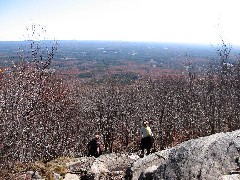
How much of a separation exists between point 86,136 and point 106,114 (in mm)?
2903

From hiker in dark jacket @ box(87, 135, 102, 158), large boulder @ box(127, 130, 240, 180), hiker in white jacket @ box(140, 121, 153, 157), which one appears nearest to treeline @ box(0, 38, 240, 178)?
hiker in dark jacket @ box(87, 135, 102, 158)

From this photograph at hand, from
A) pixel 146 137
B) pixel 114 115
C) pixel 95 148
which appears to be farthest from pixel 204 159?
pixel 114 115

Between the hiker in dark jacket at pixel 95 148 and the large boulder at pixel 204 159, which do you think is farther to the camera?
the hiker in dark jacket at pixel 95 148

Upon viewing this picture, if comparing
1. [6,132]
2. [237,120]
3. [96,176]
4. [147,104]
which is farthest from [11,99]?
[147,104]

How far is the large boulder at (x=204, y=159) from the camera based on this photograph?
944cm

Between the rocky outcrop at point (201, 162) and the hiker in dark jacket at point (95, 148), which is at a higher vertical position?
the rocky outcrop at point (201, 162)

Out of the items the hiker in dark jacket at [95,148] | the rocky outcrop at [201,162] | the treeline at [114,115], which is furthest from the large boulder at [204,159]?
the hiker in dark jacket at [95,148]

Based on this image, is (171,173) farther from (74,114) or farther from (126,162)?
(74,114)

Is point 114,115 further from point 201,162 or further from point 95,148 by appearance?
point 201,162

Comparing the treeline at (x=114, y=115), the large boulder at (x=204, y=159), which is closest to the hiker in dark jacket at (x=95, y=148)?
the treeline at (x=114, y=115)

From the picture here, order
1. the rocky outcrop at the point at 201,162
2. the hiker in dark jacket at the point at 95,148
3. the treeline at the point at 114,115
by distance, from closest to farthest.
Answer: the rocky outcrop at the point at 201,162 < the hiker in dark jacket at the point at 95,148 < the treeline at the point at 114,115

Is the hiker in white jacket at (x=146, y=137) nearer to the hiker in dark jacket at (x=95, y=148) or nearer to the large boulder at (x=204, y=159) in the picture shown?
the hiker in dark jacket at (x=95, y=148)

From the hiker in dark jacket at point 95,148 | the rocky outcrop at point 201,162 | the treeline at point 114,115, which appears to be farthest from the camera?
the treeline at point 114,115

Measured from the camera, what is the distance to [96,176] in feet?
45.5
